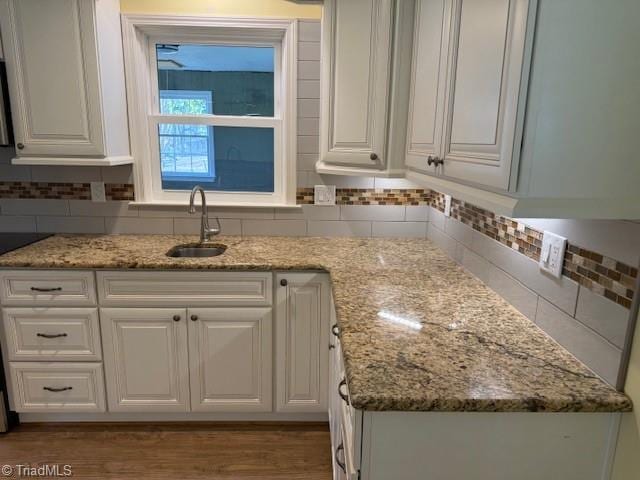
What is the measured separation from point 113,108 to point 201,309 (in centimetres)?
111

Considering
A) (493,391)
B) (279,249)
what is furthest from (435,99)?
(279,249)

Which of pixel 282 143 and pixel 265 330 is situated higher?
pixel 282 143

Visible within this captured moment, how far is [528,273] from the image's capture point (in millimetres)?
1357

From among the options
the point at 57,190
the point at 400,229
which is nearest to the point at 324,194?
the point at 400,229

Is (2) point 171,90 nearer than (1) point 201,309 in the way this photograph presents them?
No

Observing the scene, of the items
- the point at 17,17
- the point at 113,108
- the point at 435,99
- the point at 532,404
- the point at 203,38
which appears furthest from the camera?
the point at 203,38

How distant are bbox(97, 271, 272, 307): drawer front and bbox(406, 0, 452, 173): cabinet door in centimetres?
88

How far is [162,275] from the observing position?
6.34ft

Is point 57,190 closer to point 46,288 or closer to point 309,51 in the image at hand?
point 46,288

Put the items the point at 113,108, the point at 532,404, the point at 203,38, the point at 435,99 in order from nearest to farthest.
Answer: the point at 532,404 → the point at 435,99 → the point at 113,108 → the point at 203,38

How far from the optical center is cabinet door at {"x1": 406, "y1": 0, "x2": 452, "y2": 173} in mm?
1364

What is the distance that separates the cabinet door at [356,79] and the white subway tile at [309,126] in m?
0.29

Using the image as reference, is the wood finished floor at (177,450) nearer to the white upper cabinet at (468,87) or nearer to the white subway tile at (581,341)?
the white subway tile at (581,341)

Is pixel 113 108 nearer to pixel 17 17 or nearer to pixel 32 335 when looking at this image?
pixel 17 17
